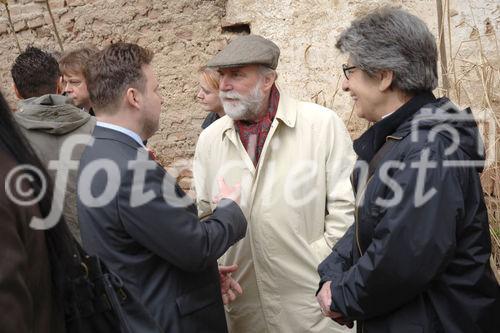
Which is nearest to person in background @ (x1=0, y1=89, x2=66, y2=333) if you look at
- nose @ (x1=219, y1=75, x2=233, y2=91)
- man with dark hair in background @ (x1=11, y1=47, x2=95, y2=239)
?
man with dark hair in background @ (x1=11, y1=47, x2=95, y2=239)

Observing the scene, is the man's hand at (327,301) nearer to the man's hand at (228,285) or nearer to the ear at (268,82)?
the man's hand at (228,285)

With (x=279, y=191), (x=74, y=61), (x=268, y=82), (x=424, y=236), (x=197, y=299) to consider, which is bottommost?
(x=197, y=299)

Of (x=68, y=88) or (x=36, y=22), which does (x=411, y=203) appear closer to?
(x=68, y=88)

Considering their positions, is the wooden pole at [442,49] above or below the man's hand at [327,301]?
above

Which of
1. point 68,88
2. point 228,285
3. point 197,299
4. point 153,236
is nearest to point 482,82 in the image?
point 228,285

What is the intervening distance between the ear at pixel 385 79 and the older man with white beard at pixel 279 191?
0.84m

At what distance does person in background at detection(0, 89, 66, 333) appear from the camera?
1237 mm

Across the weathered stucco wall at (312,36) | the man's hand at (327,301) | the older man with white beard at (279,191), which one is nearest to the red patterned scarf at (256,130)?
the older man with white beard at (279,191)

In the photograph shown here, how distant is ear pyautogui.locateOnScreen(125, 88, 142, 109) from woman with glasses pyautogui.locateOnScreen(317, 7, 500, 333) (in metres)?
0.88

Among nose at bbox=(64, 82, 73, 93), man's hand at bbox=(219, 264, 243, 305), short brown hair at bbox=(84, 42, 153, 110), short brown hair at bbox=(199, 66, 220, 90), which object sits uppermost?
short brown hair at bbox=(84, 42, 153, 110)

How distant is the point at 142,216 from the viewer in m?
2.31

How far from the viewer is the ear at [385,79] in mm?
2184

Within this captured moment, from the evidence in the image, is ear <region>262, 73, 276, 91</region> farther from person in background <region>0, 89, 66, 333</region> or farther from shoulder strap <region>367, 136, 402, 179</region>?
person in background <region>0, 89, 66, 333</region>

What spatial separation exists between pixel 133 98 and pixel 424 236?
130 cm
